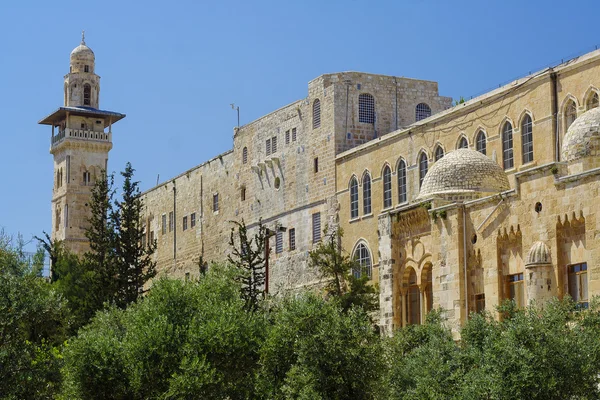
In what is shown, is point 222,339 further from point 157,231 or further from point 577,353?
point 157,231

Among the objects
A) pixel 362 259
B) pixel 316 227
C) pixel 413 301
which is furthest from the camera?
pixel 316 227

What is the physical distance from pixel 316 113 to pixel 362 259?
→ 6.36 metres

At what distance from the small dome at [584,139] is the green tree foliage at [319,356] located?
6.03m

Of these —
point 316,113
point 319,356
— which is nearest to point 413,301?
point 319,356

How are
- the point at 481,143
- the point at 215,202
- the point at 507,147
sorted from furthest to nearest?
1. the point at 215,202
2. the point at 481,143
3. the point at 507,147

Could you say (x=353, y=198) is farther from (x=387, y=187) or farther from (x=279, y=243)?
(x=279, y=243)

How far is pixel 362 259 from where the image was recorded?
129 ft

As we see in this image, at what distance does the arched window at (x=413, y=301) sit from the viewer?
31.1 meters

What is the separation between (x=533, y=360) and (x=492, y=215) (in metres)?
8.04

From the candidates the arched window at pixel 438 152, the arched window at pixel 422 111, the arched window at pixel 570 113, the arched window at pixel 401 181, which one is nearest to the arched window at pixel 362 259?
the arched window at pixel 401 181

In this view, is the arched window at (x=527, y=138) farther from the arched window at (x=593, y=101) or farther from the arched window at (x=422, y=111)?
the arched window at (x=422, y=111)

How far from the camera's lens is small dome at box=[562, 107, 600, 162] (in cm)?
2533

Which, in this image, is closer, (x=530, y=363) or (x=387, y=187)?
(x=530, y=363)

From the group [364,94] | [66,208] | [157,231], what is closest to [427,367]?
[364,94]
